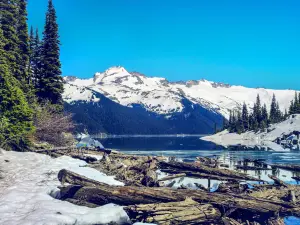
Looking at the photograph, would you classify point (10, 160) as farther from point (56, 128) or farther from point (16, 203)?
point (56, 128)

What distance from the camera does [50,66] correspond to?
52875mm

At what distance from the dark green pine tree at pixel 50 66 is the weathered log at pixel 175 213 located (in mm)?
41275

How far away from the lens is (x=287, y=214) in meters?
14.5

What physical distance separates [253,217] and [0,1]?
1537 inches

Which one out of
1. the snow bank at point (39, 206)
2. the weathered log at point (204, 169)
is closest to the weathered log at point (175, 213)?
the snow bank at point (39, 206)

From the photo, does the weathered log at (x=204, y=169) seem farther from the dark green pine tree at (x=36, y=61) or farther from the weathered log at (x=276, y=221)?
the dark green pine tree at (x=36, y=61)

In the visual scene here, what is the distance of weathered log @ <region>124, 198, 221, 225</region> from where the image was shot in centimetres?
1255

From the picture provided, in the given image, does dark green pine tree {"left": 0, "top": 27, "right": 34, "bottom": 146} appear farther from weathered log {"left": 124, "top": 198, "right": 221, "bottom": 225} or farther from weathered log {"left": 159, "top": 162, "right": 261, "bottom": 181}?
weathered log {"left": 124, "top": 198, "right": 221, "bottom": 225}

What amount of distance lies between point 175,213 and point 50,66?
45.1 metres

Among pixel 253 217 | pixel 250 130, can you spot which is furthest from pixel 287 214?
pixel 250 130

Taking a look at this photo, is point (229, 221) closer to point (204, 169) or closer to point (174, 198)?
point (174, 198)

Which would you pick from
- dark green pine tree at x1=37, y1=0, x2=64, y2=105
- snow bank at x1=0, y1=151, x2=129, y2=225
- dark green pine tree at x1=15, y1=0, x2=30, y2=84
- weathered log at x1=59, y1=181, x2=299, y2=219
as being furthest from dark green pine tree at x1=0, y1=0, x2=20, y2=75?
weathered log at x1=59, y1=181, x2=299, y2=219

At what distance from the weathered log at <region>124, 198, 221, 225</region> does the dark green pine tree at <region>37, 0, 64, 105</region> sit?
135 feet

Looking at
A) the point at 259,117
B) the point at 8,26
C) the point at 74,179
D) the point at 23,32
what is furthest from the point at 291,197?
the point at 259,117
